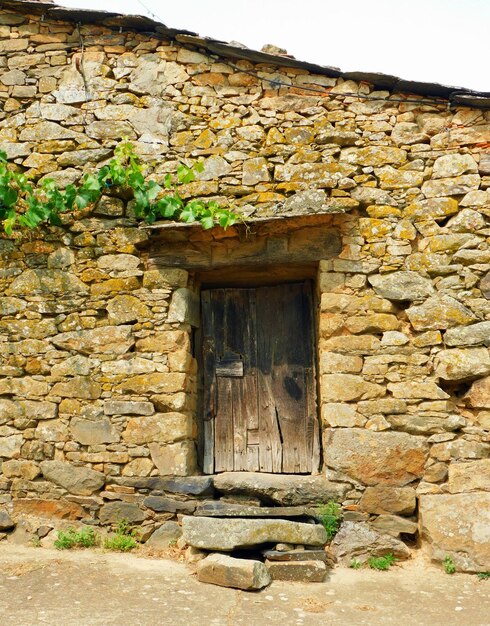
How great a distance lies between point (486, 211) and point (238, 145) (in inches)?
79.6

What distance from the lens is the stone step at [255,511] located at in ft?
14.0

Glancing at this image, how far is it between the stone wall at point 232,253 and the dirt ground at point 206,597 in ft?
1.37

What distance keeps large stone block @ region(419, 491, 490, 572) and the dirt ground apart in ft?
0.41

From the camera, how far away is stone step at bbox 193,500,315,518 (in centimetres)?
427

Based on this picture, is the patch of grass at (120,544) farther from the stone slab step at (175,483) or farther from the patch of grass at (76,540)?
the stone slab step at (175,483)

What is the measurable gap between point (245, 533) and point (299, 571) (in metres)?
0.43

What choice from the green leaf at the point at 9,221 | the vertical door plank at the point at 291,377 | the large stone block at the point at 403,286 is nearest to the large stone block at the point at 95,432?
the vertical door plank at the point at 291,377

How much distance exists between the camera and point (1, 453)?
4.79 meters

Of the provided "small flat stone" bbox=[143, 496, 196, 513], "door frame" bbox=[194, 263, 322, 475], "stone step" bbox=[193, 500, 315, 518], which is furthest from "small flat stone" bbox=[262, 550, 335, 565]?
"door frame" bbox=[194, 263, 322, 475]

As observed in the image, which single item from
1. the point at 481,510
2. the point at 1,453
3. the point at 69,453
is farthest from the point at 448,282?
the point at 1,453

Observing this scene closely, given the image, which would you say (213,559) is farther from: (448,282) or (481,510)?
(448,282)

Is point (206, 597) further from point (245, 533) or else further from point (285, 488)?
point (285, 488)

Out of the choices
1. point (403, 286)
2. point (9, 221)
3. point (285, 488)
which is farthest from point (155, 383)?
point (403, 286)

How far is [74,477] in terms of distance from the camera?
4660 mm
